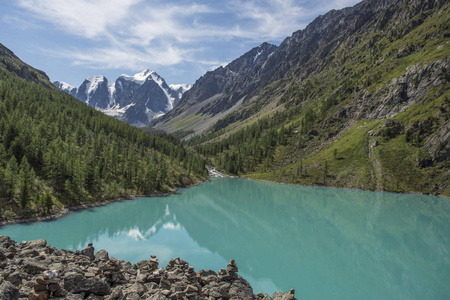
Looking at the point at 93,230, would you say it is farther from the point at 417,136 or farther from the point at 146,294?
the point at 417,136

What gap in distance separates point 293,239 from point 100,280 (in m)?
43.3

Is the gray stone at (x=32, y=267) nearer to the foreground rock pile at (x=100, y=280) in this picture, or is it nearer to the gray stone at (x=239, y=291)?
the foreground rock pile at (x=100, y=280)

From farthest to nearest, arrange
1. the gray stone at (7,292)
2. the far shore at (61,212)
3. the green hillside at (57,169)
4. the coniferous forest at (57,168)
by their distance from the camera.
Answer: the coniferous forest at (57,168) < the green hillside at (57,169) < the far shore at (61,212) < the gray stone at (7,292)

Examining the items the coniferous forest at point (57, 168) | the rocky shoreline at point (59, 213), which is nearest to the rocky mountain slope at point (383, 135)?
the coniferous forest at point (57, 168)

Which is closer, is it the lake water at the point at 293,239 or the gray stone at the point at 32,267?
the gray stone at the point at 32,267

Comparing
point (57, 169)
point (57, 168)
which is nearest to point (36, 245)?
point (57, 169)

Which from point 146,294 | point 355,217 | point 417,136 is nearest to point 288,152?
point 417,136

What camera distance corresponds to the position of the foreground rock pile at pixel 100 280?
15148mm

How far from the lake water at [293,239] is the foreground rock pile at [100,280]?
12.0m

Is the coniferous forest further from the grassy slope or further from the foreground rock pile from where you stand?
the grassy slope

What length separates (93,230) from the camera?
54000 millimetres

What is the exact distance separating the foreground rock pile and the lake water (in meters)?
12.0

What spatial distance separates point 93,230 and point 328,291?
4711cm

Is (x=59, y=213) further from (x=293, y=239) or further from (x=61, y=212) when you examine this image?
(x=293, y=239)
